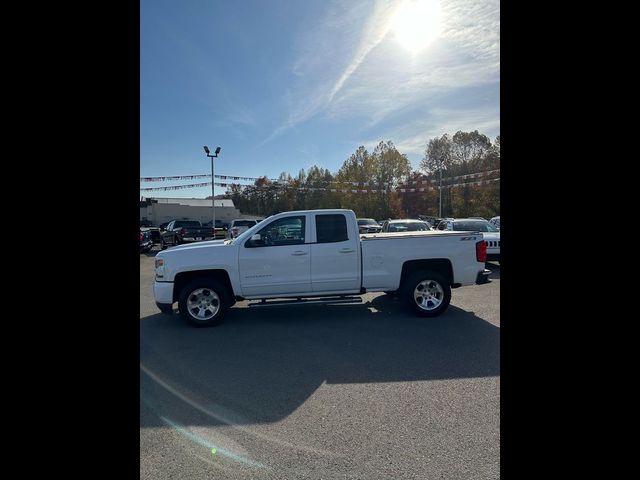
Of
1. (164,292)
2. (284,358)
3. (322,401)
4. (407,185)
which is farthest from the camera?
(407,185)

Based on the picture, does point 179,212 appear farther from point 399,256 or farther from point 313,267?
point 399,256

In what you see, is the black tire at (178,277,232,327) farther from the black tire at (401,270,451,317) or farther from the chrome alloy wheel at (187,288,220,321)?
the black tire at (401,270,451,317)

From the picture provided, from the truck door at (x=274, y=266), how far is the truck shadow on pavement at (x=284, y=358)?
0.63 metres

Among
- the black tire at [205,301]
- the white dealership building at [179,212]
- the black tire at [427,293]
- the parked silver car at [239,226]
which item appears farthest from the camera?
the white dealership building at [179,212]

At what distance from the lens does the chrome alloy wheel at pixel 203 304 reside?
5.89 metres

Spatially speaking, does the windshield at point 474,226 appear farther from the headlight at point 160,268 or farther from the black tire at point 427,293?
the headlight at point 160,268

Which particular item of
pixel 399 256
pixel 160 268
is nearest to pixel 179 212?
pixel 160 268

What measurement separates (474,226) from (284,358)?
34.6ft

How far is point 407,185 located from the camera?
41.1 metres

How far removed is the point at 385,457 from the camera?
2451 mm

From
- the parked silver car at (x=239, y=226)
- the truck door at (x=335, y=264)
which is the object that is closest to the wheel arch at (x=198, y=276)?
the truck door at (x=335, y=264)
